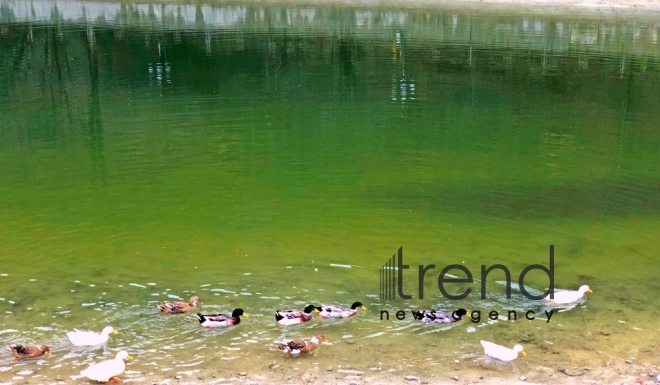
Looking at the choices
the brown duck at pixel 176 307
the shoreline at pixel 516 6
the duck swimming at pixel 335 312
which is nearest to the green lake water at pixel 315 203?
the brown duck at pixel 176 307

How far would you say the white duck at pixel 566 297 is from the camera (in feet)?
40.5

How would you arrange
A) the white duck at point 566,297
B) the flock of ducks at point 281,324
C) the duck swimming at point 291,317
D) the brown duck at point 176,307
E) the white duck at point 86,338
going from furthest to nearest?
the white duck at point 566,297, the brown duck at point 176,307, the duck swimming at point 291,317, the white duck at point 86,338, the flock of ducks at point 281,324

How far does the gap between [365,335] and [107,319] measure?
416 centimetres

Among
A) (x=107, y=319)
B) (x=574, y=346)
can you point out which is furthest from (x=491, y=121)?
(x=107, y=319)

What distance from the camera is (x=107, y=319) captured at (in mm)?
11711

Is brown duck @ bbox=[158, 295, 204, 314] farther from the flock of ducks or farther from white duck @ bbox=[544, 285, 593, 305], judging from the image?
white duck @ bbox=[544, 285, 593, 305]

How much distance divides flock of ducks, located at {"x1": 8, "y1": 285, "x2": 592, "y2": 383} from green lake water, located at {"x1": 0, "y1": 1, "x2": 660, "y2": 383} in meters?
0.17

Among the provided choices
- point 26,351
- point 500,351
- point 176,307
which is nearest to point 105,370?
point 26,351

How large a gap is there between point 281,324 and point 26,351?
147 inches

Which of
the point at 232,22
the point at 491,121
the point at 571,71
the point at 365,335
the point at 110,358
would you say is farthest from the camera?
the point at 232,22

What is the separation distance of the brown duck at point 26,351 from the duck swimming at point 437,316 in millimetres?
5722

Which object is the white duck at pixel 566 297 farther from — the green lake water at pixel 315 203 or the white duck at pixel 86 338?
the white duck at pixel 86 338

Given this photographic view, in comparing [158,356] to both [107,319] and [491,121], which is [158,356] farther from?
[491,121]

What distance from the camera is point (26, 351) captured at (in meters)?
10.2
